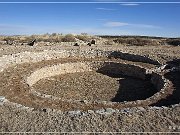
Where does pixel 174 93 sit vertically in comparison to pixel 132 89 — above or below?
above

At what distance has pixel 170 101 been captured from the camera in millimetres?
14719

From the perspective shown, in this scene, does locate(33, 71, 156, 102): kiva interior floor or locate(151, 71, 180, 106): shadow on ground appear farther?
locate(33, 71, 156, 102): kiva interior floor

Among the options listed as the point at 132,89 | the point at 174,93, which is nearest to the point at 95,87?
the point at 132,89

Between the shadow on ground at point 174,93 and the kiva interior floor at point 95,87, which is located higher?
the shadow on ground at point 174,93

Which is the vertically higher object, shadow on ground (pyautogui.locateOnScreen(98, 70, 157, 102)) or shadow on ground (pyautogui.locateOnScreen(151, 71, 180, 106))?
shadow on ground (pyautogui.locateOnScreen(151, 71, 180, 106))

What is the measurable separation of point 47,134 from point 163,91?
822 cm

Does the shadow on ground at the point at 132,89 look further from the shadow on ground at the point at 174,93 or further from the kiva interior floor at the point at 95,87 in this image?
the shadow on ground at the point at 174,93

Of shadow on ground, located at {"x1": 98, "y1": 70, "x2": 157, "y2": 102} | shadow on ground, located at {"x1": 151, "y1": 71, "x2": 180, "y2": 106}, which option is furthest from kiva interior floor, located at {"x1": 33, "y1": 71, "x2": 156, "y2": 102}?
shadow on ground, located at {"x1": 151, "y1": 71, "x2": 180, "y2": 106}

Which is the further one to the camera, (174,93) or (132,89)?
(132,89)

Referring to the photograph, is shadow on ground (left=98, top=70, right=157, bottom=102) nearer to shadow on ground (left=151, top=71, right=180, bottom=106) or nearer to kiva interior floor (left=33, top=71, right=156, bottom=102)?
kiva interior floor (left=33, top=71, right=156, bottom=102)

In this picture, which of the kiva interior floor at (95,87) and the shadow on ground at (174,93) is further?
the kiva interior floor at (95,87)

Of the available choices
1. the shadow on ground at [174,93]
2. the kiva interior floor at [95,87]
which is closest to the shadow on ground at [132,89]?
the kiva interior floor at [95,87]

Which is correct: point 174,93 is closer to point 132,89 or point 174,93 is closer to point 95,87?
point 132,89

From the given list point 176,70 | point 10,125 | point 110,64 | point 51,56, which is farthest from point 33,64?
point 10,125
